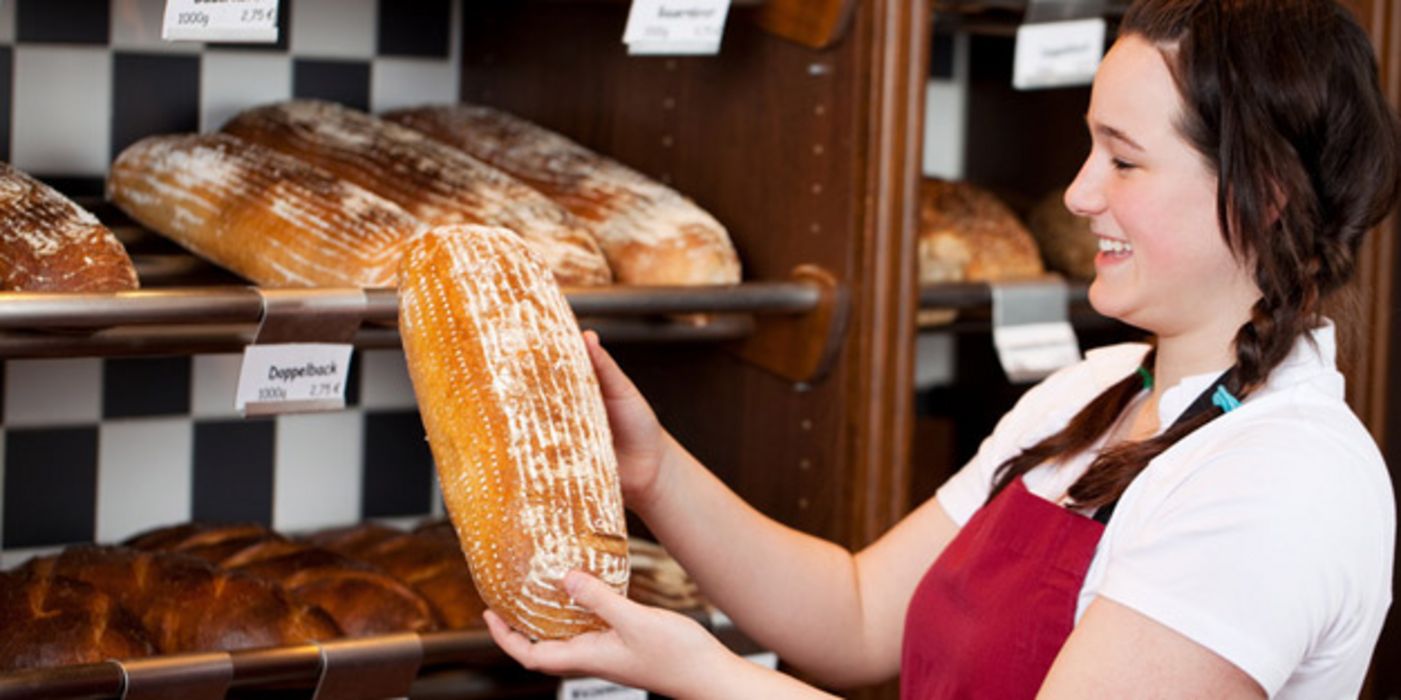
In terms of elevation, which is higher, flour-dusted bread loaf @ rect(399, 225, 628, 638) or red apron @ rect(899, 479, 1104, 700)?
flour-dusted bread loaf @ rect(399, 225, 628, 638)

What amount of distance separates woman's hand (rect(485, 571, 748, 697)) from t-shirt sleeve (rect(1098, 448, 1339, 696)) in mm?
324

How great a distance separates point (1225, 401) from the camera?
4.52 ft

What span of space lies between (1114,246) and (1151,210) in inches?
2.3

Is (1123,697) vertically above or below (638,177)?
below

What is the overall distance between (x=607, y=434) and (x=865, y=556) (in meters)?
0.44

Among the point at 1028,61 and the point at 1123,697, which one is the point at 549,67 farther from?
the point at 1123,697

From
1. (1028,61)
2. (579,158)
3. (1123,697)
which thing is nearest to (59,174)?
(579,158)

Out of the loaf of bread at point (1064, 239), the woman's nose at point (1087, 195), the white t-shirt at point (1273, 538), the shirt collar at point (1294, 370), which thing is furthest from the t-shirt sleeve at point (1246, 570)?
the loaf of bread at point (1064, 239)

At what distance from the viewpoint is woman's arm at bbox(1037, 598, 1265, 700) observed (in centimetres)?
125

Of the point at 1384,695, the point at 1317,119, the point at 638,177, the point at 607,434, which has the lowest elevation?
the point at 1384,695

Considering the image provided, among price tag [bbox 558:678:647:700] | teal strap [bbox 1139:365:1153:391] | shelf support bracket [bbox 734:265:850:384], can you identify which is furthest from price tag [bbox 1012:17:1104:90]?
price tag [bbox 558:678:647:700]

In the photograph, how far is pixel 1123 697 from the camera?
125 cm

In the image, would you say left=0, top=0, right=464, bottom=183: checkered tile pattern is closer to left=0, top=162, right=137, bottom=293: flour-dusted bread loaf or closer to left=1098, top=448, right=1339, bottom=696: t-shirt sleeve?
left=0, top=162, right=137, bottom=293: flour-dusted bread loaf

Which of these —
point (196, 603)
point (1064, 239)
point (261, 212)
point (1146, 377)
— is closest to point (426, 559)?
point (196, 603)
